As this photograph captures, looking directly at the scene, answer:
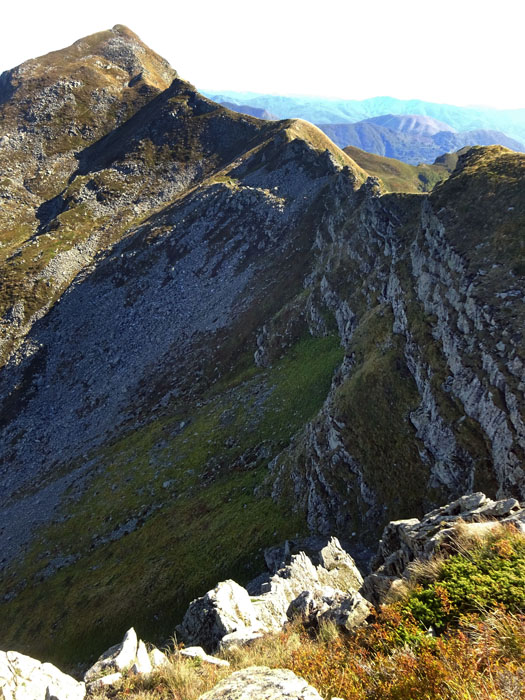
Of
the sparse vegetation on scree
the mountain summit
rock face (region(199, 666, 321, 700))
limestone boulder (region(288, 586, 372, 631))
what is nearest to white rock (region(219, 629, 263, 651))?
the sparse vegetation on scree

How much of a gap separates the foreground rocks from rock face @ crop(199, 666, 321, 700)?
2.90 metres

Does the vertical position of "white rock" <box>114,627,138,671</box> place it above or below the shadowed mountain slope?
below

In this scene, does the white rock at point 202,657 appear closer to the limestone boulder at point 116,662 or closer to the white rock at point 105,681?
the limestone boulder at point 116,662

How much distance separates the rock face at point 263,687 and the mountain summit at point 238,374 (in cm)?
1535

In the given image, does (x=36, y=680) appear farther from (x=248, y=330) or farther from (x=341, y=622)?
(x=248, y=330)

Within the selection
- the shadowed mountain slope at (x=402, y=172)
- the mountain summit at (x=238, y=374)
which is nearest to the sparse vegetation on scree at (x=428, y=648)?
the mountain summit at (x=238, y=374)

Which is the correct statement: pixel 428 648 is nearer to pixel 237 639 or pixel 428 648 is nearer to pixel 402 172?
pixel 237 639

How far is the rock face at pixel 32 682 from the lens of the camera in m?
9.86

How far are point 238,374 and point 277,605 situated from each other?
35.7 m

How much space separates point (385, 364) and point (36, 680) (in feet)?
82.7

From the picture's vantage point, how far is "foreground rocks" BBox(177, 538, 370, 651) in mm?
12492

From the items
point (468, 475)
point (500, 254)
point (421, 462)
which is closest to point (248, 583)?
point (421, 462)

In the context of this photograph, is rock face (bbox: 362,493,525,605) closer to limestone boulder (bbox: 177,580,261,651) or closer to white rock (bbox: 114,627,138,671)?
limestone boulder (bbox: 177,580,261,651)

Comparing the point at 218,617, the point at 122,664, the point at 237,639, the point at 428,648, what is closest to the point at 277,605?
the point at 218,617
